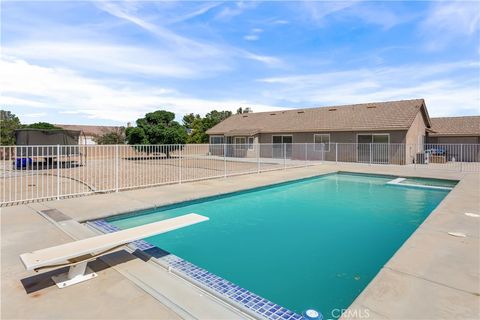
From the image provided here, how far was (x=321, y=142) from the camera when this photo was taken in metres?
24.0

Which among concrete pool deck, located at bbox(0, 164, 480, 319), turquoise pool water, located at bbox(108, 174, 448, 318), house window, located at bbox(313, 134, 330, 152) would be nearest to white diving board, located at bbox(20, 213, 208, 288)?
concrete pool deck, located at bbox(0, 164, 480, 319)

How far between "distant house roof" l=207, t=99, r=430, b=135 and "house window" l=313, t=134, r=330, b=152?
2.59 feet

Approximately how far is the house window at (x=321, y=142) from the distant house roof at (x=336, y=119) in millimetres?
791

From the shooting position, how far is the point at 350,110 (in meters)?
24.7

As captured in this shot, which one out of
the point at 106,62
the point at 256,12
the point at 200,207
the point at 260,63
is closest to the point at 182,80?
the point at 260,63

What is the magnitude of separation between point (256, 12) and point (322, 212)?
815cm

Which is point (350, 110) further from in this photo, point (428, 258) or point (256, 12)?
point (428, 258)

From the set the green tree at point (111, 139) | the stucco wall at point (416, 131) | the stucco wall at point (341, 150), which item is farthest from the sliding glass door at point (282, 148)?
the green tree at point (111, 139)

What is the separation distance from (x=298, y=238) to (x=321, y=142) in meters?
18.8

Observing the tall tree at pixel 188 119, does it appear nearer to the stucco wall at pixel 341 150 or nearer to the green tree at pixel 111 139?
the green tree at pixel 111 139

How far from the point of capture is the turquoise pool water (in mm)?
4281

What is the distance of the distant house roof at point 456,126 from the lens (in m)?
24.3

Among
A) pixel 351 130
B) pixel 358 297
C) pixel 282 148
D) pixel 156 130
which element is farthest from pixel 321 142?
pixel 358 297

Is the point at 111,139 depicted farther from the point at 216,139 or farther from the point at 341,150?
the point at 341,150
